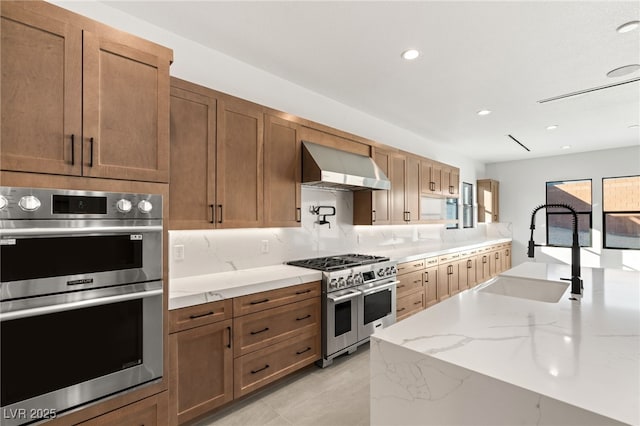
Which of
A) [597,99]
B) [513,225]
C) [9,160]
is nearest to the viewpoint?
[9,160]

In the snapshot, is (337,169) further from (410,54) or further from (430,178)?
(430,178)

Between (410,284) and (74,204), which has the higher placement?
(74,204)

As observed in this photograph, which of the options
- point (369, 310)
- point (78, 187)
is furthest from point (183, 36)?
point (369, 310)

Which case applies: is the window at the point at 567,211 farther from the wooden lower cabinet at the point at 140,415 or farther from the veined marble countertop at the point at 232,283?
the wooden lower cabinet at the point at 140,415

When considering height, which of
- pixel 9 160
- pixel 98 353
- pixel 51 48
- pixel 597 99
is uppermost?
pixel 597 99

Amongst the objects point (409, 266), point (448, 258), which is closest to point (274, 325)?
point (409, 266)

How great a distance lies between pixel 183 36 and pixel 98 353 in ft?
7.75

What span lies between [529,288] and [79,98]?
3.03 m

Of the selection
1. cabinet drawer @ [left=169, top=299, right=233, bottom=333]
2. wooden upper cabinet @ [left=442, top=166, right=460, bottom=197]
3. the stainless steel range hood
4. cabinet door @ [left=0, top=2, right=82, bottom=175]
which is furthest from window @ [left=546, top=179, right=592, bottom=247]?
cabinet door @ [left=0, top=2, right=82, bottom=175]

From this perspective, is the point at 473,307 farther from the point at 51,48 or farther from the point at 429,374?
the point at 51,48

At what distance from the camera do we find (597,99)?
12.1ft

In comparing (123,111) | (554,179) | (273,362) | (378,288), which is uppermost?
(554,179)

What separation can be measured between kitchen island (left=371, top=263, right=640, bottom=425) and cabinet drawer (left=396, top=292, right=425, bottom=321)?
2449 millimetres

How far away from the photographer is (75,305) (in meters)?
1.44
